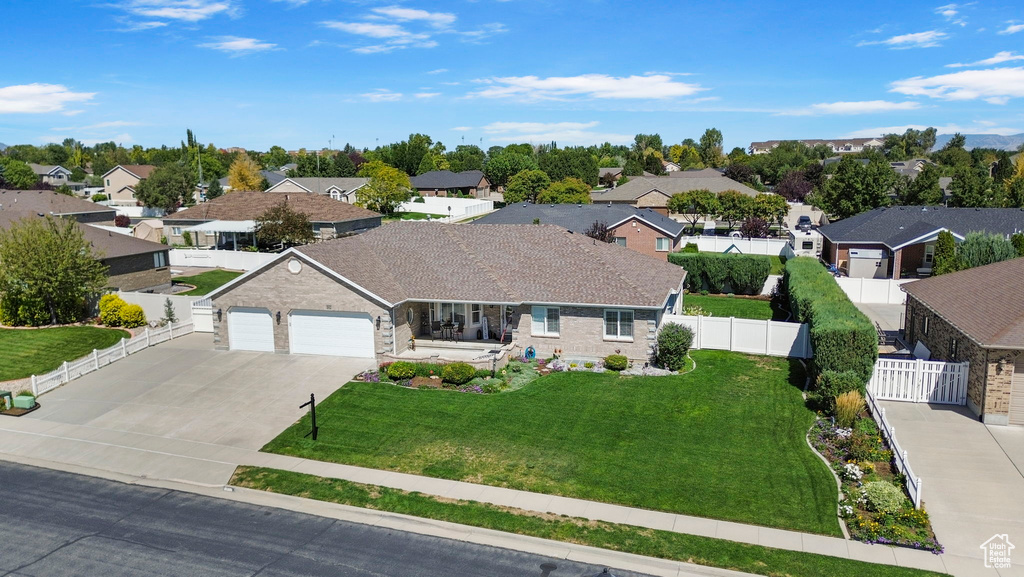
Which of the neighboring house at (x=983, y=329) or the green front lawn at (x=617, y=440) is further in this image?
the neighboring house at (x=983, y=329)

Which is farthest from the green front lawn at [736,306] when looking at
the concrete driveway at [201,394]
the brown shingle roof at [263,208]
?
the brown shingle roof at [263,208]

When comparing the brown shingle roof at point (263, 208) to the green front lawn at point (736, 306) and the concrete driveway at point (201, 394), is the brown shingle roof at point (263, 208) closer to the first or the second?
the concrete driveway at point (201, 394)

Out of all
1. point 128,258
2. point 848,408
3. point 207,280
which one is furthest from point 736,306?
point 128,258

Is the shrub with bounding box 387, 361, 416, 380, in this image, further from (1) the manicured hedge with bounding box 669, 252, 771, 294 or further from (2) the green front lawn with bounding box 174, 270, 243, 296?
(2) the green front lawn with bounding box 174, 270, 243, 296

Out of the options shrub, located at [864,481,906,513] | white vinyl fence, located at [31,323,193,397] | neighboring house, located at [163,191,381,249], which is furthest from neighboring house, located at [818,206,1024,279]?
white vinyl fence, located at [31,323,193,397]

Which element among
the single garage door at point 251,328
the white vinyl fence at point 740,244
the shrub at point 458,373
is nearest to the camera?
the shrub at point 458,373

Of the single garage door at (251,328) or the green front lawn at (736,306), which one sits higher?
the single garage door at (251,328)

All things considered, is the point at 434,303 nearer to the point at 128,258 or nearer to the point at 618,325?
the point at 618,325
